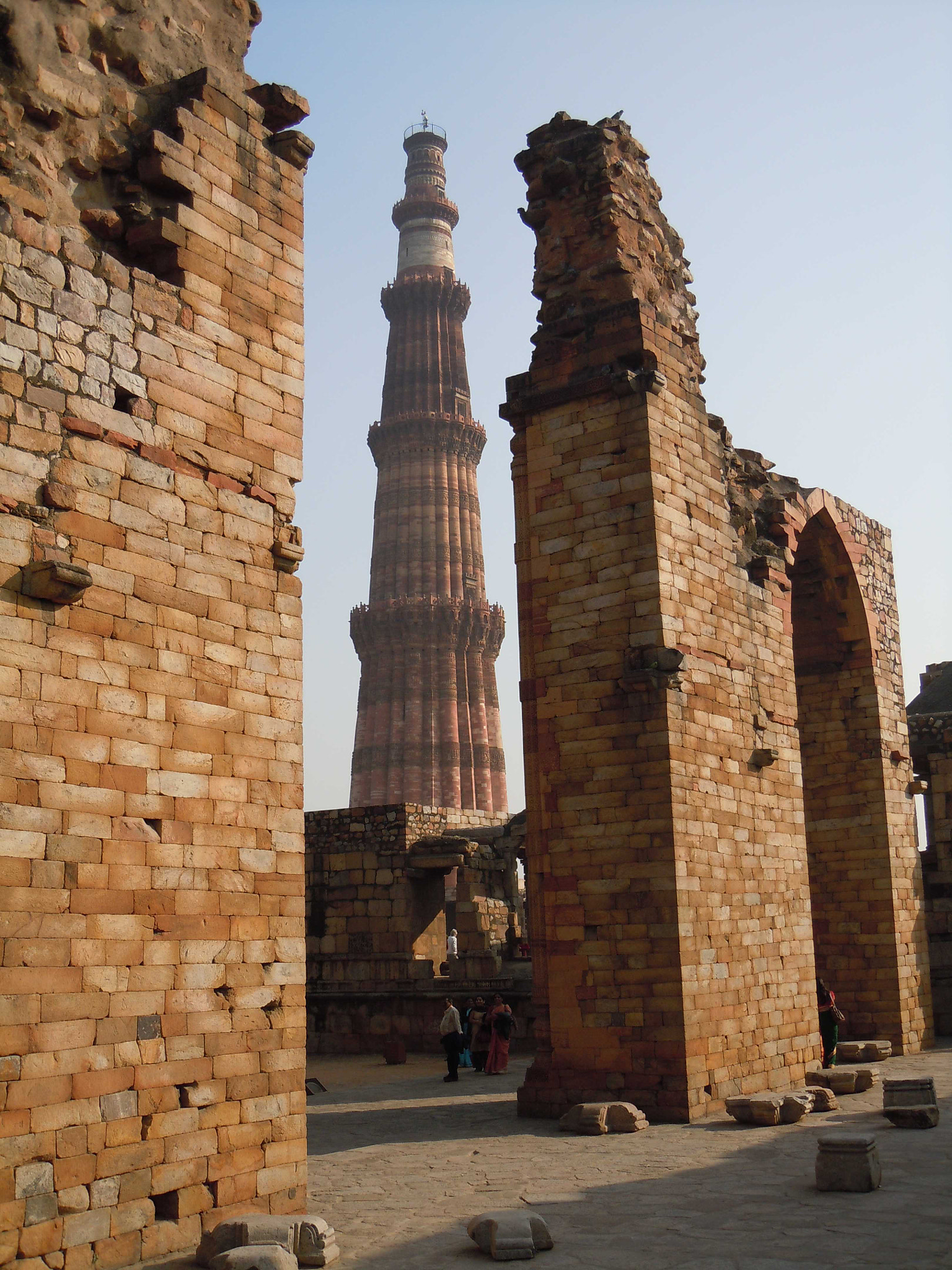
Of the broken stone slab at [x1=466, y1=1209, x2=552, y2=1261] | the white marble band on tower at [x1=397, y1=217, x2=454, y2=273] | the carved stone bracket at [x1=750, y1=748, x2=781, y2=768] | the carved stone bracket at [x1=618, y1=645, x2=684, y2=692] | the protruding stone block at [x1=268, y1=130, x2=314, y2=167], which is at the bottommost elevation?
the broken stone slab at [x1=466, y1=1209, x2=552, y2=1261]

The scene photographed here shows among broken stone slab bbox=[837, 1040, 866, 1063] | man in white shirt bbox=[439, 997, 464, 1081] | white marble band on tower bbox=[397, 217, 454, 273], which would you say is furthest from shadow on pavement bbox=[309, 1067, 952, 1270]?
white marble band on tower bbox=[397, 217, 454, 273]

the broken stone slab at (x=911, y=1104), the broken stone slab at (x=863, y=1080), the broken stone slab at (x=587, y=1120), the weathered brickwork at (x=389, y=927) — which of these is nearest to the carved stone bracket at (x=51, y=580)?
the broken stone slab at (x=587, y=1120)

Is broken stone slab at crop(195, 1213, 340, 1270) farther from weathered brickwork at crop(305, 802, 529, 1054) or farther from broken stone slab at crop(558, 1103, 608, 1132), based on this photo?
weathered brickwork at crop(305, 802, 529, 1054)

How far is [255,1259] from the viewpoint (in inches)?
184

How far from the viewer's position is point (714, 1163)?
7273 millimetres

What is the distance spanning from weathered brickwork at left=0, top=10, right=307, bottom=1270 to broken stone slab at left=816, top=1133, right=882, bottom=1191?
282 centimetres

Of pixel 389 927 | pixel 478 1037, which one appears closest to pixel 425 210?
pixel 389 927

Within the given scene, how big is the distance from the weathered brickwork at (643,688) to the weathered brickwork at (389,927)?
6.85m

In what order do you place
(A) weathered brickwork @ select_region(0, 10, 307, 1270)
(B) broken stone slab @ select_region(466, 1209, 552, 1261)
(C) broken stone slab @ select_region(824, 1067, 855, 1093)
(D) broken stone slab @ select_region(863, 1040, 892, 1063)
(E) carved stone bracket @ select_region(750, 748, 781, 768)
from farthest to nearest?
(D) broken stone slab @ select_region(863, 1040, 892, 1063), (E) carved stone bracket @ select_region(750, 748, 781, 768), (C) broken stone slab @ select_region(824, 1067, 855, 1093), (B) broken stone slab @ select_region(466, 1209, 552, 1261), (A) weathered brickwork @ select_region(0, 10, 307, 1270)

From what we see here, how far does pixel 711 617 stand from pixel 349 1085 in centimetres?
682

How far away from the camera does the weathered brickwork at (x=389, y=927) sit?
56.2 feet

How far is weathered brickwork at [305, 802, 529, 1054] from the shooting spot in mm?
17141

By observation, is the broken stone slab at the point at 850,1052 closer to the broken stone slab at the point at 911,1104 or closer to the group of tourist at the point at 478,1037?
the group of tourist at the point at 478,1037

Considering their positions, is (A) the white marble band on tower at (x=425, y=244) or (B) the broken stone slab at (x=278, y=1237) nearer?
(B) the broken stone slab at (x=278, y=1237)
